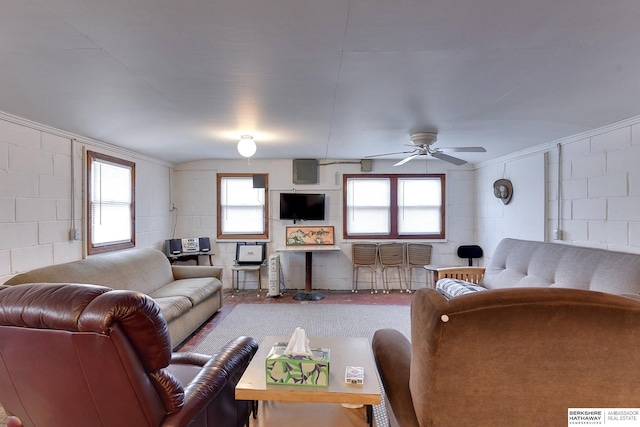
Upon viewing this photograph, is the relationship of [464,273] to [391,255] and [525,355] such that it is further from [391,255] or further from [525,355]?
[525,355]

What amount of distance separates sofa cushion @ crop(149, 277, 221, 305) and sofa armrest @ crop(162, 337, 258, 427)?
1.51 m

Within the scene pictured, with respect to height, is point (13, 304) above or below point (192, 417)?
above

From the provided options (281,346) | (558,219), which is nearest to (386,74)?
(281,346)

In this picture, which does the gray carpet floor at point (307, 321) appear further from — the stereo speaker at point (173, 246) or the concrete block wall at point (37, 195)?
the concrete block wall at point (37, 195)

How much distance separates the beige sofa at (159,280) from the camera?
2.76 meters

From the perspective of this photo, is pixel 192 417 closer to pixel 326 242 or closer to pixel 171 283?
pixel 171 283

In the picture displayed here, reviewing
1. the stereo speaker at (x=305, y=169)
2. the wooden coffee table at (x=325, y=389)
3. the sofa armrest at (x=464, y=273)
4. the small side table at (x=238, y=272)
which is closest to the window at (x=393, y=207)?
the stereo speaker at (x=305, y=169)

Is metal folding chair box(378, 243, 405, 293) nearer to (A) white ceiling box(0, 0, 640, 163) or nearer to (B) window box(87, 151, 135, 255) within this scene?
(A) white ceiling box(0, 0, 640, 163)

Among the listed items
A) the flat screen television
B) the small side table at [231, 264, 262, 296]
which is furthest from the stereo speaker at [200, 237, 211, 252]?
the flat screen television

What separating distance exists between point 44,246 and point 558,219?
554 cm

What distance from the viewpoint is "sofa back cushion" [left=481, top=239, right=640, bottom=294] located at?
2.32 metres

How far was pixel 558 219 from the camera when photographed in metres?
3.69

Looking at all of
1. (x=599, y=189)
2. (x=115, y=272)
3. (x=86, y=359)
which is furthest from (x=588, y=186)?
(x=115, y=272)

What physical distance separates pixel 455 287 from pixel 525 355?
8.53 ft
